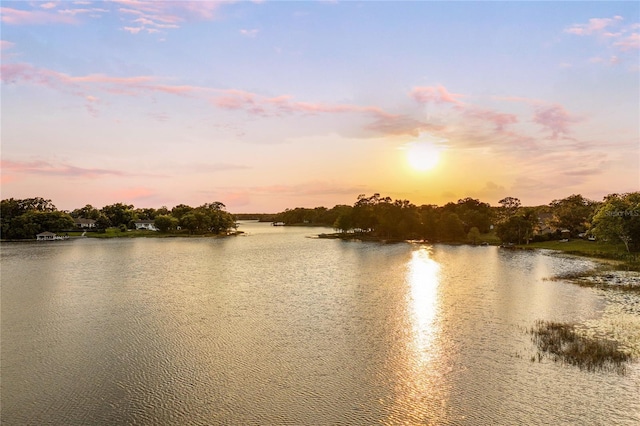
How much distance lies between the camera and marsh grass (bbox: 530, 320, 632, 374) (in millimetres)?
24828

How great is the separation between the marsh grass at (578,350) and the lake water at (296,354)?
1.04 meters

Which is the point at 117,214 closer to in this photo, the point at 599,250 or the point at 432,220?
the point at 432,220

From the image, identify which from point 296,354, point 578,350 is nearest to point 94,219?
point 296,354

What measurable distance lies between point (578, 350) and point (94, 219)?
197115 millimetres

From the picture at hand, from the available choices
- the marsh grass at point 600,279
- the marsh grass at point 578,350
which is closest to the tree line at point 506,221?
the marsh grass at point 600,279

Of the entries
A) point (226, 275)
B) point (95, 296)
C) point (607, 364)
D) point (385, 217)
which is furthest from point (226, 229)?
point (607, 364)

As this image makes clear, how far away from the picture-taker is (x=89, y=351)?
28.8 metres

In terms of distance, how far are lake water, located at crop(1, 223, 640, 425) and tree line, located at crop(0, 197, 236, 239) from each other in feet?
365

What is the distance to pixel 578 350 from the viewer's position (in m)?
27.1

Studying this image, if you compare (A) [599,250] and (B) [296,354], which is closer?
(B) [296,354]

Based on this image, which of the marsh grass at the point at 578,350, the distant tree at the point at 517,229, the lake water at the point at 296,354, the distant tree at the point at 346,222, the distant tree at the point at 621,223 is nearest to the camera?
the lake water at the point at 296,354

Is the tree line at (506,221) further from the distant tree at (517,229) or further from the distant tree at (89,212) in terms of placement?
the distant tree at (89,212)

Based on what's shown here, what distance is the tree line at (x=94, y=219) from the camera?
148125mm

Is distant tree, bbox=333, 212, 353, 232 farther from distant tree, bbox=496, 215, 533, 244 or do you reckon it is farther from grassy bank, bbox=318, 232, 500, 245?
distant tree, bbox=496, 215, 533, 244
